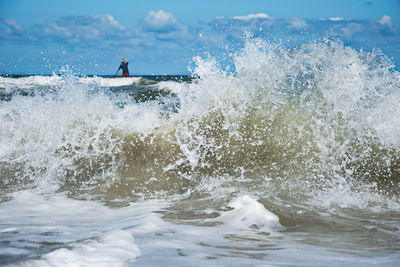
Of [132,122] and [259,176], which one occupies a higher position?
[132,122]

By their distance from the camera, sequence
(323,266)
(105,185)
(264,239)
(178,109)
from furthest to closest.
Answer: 1. (178,109)
2. (105,185)
3. (264,239)
4. (323,266)

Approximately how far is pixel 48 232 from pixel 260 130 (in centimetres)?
316

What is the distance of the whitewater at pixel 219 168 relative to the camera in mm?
2260

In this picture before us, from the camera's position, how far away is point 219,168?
4633mm

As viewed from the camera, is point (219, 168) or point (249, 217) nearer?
point (249, 217)

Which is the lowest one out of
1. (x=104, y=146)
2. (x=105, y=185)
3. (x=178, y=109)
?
(x=105, y=185)

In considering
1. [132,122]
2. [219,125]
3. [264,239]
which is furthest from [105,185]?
[264,239]

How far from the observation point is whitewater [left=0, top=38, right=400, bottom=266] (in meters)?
2.26

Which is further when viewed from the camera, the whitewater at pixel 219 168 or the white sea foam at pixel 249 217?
the white sea foam at pixel 249 217

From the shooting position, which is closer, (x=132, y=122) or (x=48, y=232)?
(x=48, y=232)

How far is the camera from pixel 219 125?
202 inches

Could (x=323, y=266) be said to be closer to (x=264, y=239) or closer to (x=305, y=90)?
(x=264, y=239)

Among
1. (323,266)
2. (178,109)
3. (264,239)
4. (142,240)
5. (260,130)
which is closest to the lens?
(323,266)

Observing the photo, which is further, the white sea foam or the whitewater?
the white sea foam
